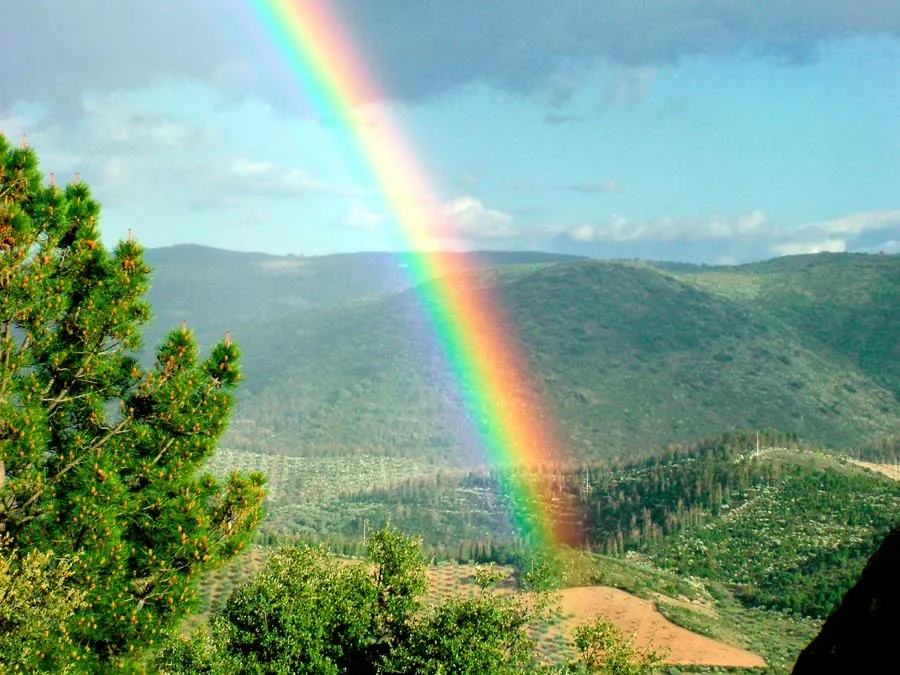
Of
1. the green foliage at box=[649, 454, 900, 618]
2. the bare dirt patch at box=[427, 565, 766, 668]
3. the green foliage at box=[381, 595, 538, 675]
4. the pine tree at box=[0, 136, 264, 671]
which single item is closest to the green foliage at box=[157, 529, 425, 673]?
the green foliage at box=[381, 595, 538, 675]

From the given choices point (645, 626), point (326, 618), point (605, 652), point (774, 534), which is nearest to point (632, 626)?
point (645, 626)

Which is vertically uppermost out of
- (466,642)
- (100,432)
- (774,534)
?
(100,432)

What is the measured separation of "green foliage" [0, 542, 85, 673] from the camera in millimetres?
19328

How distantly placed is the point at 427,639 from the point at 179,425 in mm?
14167

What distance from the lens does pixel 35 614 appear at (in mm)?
19781

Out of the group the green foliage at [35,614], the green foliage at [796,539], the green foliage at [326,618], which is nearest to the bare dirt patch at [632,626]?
the green foliage at [796,539]

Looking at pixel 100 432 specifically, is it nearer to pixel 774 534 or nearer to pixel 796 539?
pixel 796 539

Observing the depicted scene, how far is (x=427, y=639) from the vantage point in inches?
1261

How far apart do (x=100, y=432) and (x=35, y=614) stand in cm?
527

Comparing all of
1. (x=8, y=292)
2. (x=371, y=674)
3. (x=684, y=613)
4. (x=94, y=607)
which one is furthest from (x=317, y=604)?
(x=684, y=613)

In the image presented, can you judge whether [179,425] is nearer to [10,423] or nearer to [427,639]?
[10,423]

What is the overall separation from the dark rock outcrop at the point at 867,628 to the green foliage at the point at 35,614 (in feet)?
61.9

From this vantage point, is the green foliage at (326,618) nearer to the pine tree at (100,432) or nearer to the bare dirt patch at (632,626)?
the pine tree at (100,432)

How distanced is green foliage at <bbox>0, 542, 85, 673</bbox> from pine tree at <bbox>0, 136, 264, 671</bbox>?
37cm
